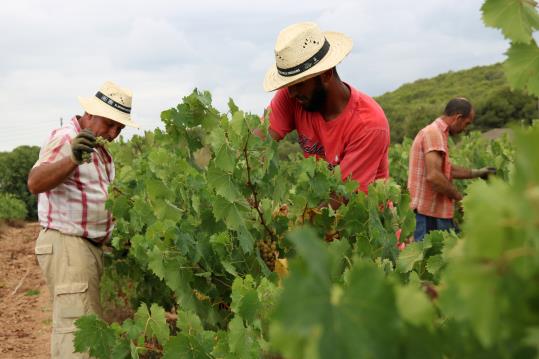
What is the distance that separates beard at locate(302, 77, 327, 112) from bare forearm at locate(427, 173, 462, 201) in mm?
2700

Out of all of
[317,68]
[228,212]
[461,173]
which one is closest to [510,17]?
[228,212]

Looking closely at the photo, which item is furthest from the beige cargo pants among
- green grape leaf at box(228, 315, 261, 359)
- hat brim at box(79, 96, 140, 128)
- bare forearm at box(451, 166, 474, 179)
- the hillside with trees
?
the hillside with trees

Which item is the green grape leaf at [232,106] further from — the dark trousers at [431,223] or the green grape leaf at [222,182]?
the dark trousers at [431,223]

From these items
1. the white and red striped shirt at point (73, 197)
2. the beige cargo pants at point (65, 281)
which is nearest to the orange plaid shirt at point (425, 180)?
the white and red striped shirt at point (73, 197)

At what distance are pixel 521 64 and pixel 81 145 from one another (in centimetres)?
295

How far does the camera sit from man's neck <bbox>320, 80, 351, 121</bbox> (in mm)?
3426

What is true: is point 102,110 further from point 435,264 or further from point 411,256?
point 435,264

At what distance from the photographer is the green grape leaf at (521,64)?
131cm

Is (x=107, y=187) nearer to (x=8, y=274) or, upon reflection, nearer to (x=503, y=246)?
(x=503, y=246)

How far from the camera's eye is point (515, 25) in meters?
1.26

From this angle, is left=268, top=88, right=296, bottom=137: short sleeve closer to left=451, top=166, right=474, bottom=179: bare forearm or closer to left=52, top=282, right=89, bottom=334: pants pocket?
left=52, top=282, right=89, bottom=334: pants pocket

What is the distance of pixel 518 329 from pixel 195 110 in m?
2.58

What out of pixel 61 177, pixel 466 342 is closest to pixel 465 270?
pixel 466 342

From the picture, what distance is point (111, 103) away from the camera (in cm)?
Result: 445
